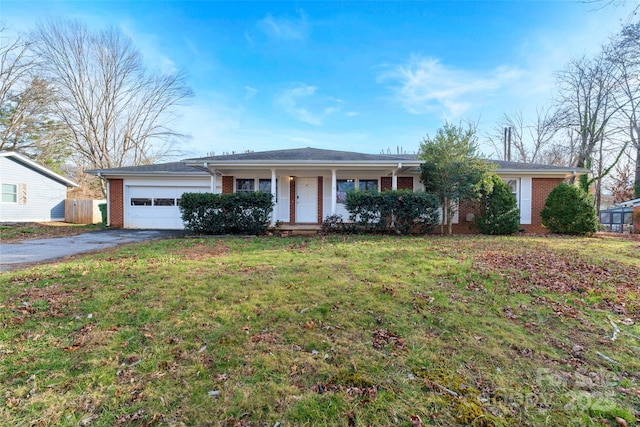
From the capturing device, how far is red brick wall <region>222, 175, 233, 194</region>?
12.2m

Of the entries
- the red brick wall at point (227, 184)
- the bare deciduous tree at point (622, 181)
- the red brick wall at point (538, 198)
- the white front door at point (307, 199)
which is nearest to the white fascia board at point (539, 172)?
the red brick wall at point (538, 198)

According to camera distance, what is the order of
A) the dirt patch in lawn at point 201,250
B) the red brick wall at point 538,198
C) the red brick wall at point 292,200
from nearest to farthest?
the dirt patch in lawn at point 201,250
the red brick wall at point 538,198
the red brick wall at point 292,200

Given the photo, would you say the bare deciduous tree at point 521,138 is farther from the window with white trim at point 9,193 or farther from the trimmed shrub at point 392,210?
the window with white trim at point 9,193

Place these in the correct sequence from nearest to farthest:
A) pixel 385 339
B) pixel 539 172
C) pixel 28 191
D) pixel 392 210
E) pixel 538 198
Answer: pixel 385 339, pixel 392 210, pixel 539 172, pixel 538 198, pixel 28 191

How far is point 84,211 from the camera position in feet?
54.8

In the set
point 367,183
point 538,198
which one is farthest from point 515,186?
point 367,183

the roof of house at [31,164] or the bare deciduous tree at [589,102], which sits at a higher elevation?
the bare deciduous tree at [589,102]

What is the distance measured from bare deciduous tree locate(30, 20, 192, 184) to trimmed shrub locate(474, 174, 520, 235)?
84.3 feet

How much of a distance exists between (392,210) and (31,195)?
820 inches

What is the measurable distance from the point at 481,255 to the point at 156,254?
744 cm

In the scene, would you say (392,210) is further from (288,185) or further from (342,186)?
(288,185)

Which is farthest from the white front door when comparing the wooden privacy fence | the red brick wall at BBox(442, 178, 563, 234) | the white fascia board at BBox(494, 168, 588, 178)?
the wooden privacy fence

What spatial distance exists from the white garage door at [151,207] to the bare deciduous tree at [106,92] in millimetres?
12683

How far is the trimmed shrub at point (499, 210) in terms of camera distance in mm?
10023
